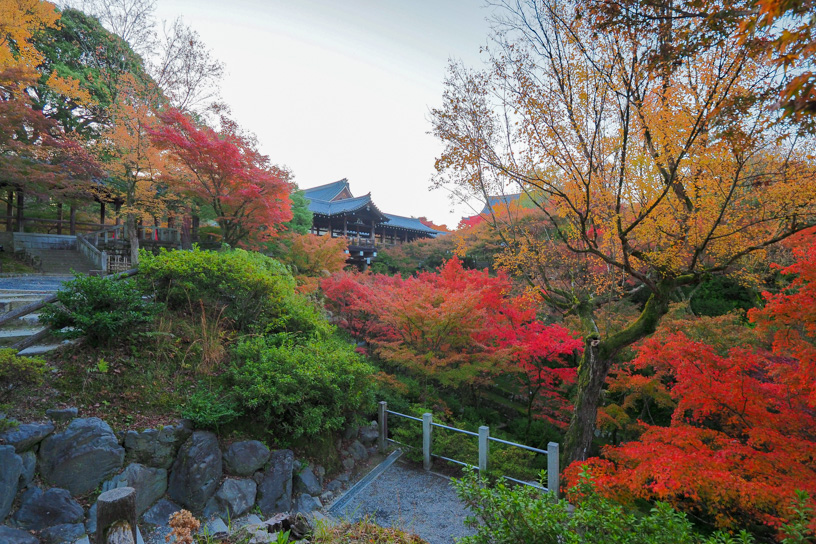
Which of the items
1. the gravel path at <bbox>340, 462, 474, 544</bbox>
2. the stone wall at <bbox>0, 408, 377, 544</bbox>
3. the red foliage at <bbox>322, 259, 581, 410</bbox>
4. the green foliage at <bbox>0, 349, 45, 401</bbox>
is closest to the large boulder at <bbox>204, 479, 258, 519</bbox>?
the stone wall at <bbox>0, 408, 377, 544</bbox>

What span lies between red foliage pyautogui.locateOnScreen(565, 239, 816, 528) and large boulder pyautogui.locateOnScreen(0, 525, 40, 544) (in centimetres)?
543

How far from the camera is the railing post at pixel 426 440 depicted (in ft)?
20.2

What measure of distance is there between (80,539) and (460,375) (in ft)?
17.2

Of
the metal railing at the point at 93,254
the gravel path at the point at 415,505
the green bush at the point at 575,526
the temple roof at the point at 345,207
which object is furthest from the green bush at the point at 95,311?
the temple roof at the point at 345,207

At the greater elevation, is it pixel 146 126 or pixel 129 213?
pixel 146 126

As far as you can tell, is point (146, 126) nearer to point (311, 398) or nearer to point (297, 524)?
point (311, 398)

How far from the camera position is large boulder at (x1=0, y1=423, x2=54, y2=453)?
351cm

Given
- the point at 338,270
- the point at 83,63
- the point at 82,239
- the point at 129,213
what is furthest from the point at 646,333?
the point at 83,63

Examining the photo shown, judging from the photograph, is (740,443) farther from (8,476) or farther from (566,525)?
(8,476)

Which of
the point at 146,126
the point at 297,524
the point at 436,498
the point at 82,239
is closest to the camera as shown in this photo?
the point at 297,524

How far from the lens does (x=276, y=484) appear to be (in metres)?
Answer: 4.65

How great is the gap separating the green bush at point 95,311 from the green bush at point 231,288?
0.73 m

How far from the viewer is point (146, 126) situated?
984 centimetres

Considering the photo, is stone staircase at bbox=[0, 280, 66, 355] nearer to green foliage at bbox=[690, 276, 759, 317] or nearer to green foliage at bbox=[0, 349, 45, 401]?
green foliage at bbox=[0, 349, 45, 401]
